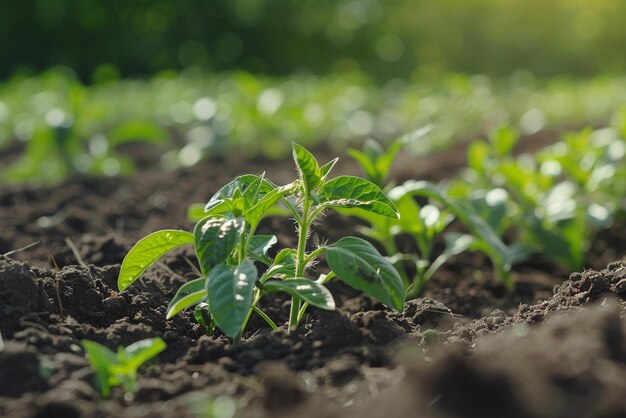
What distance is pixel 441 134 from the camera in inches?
253

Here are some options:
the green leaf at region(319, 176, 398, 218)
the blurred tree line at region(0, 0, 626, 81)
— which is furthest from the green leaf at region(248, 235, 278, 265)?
the blurred tree line at region(0, 0, 626, 81)

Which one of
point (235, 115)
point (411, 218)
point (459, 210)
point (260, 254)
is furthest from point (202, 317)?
point (235, 115)

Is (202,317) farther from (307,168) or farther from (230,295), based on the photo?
(307,168)

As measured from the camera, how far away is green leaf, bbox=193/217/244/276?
2033 millimetres

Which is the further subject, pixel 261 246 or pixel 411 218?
pixel 411 218

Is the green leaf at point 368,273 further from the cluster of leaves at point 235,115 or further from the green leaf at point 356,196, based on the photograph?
the cluster of leaves at point 235,115

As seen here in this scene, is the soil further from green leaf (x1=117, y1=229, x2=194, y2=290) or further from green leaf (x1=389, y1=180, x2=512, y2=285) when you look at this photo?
green leaf (x1=389, y1=180, x2=512, y2=285)

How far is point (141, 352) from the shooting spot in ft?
5.92

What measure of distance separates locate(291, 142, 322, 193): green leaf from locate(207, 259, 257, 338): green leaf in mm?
277

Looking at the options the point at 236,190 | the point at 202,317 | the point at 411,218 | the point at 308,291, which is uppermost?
the point at 236,190

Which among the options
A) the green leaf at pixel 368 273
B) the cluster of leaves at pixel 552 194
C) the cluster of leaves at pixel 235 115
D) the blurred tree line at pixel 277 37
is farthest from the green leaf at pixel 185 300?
the blurred tree line at pixel 277 37

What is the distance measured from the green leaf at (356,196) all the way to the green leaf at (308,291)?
210 millimetres

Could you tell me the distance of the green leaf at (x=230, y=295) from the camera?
6.37ft

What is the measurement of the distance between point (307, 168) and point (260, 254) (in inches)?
12.5
